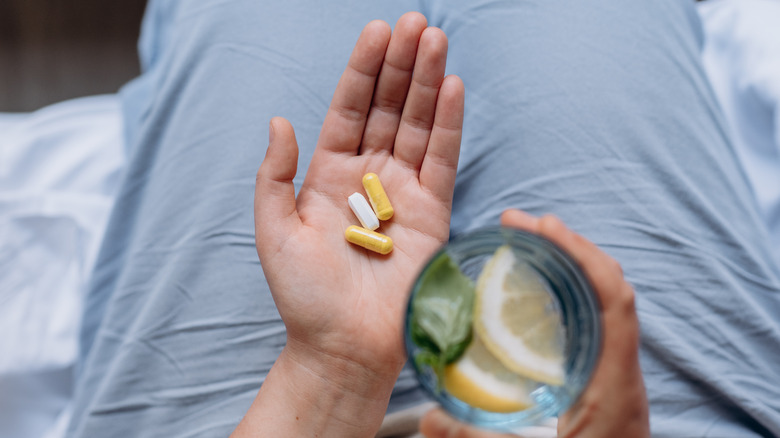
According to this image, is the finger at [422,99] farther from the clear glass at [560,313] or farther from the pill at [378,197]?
the clear glass at [560,313]

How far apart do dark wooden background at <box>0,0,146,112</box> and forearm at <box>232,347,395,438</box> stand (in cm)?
150

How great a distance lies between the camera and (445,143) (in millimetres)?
876

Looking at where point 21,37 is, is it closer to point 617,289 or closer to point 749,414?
point 617,289

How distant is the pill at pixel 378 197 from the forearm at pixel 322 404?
234 millimetres

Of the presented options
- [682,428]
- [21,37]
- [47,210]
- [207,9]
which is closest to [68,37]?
[21,37]

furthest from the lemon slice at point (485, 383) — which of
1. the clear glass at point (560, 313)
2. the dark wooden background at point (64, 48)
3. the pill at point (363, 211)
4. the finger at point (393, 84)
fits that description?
the dark wooden background at point (64, 48)

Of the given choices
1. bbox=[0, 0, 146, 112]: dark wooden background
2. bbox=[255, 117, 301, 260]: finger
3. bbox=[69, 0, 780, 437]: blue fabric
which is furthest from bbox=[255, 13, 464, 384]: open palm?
bbox=[0, 0, 146, 112]: dark wooden background

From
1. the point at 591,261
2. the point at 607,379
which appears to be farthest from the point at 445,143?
the point at 607,379

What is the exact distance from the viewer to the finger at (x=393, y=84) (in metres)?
0.87

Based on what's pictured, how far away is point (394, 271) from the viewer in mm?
860

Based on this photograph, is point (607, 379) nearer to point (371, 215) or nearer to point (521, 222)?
point (521, 222)

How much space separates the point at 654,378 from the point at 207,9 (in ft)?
3.43

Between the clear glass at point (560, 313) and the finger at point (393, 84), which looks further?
the finger at point (393, 84)

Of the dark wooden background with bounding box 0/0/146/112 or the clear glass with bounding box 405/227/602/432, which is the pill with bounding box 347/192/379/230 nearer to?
the clear glass with bounding box 405/227/602/432
